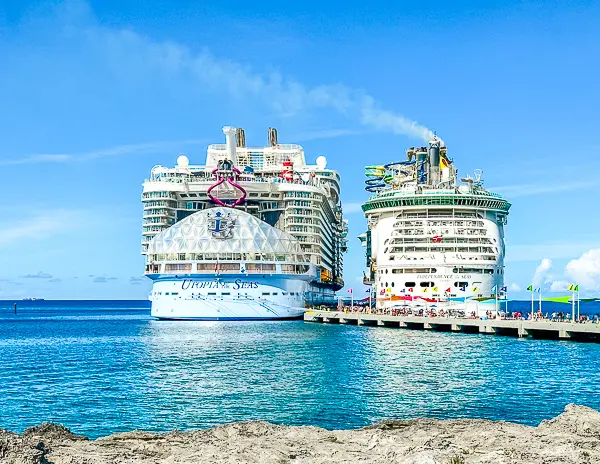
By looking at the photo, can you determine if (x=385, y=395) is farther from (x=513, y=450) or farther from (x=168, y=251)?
(x=168, y=251)

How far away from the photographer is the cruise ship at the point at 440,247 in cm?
9062

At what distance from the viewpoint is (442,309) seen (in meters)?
89.2

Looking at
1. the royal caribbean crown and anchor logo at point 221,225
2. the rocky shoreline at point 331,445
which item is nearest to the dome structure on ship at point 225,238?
the royal caribbean crown and anchor logo at point 221,225

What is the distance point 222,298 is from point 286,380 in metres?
47.6

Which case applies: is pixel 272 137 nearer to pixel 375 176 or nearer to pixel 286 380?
pixel 375 176

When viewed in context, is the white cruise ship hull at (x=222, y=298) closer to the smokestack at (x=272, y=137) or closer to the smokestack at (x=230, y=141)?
the smokestack at (x=230, y=141)

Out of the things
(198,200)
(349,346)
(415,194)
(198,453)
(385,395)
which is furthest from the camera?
(198,200)

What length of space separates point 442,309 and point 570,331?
23566 mm

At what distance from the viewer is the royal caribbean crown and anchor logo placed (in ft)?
298

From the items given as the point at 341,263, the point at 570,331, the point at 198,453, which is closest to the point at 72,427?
the point at 198,453

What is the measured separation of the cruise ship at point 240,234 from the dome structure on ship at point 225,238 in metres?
0.13

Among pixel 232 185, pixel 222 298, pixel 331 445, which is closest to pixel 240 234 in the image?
pixel 222 298

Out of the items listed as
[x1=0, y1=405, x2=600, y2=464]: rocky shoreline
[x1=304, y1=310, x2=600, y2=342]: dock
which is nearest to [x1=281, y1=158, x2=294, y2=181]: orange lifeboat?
[x1=304, y1=310, x2=600, y2=342]: dock

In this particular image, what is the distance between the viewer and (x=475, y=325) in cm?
7606
